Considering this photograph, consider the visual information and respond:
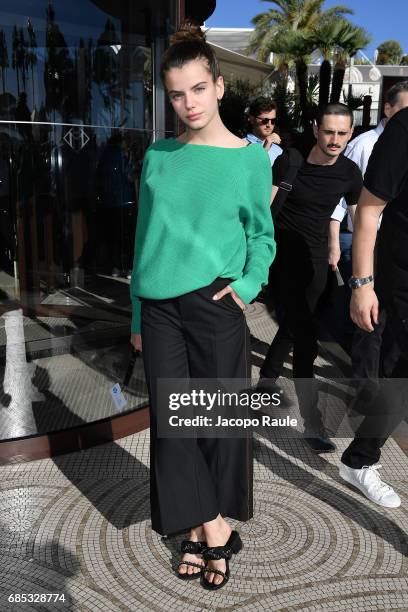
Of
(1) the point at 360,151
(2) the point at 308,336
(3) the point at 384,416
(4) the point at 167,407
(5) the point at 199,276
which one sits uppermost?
(1) the point at 360,151

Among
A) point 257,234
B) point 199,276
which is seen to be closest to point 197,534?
point 199,276

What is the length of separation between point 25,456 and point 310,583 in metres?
1.55

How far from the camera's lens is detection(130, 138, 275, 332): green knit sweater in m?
1.99

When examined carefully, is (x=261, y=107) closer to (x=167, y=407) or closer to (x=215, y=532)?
(x=167, y=407)

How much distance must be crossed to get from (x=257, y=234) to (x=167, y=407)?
67cm

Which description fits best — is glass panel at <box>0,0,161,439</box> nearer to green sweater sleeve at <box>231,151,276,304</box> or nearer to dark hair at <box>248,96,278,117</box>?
dark hair at <box>248,96,278,117</box>

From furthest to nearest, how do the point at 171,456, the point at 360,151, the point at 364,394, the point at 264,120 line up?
the point at 360,151
the point at 264,120
the point at 364,394
the point at 171,456

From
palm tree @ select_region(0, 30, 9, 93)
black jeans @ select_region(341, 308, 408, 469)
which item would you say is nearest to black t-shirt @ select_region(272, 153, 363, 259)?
black jeans @ select_region(341, 308, 408, 469)

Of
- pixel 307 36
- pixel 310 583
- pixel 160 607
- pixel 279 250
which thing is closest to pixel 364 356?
pixel 279 250

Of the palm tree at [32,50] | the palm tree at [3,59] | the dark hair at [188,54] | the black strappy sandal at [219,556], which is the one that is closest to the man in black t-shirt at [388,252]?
the dark hair at [188,54]

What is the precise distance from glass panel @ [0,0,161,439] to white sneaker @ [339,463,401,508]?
1198mm

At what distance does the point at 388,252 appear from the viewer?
90.7 inches

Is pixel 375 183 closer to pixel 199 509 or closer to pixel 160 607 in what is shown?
pixel 199 509

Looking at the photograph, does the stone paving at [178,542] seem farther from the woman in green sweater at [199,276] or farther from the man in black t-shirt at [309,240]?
the man in black t-shirt at [309,240]
